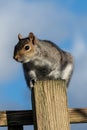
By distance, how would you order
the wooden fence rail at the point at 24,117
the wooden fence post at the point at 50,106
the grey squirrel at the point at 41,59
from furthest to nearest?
the grey squirrel at the point at 41,59, the wooden fence rail at the point at 24,117, the wooden fence post at the point at 50,106

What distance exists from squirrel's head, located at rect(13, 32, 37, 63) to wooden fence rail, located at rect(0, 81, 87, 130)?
293cm

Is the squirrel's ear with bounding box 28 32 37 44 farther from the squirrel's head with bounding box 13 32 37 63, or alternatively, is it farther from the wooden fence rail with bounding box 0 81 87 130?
the wooden fence rail with bounding box 0 81 87 130

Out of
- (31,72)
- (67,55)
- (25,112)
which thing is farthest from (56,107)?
(67,55)

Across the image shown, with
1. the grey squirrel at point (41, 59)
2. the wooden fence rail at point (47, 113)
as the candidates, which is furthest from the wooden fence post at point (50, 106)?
the grey squirrel at point (41, 59)

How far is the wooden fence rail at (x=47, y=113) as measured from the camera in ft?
9.66

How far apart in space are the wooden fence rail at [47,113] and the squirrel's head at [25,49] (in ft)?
9.62

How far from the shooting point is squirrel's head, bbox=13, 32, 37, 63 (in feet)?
20.3

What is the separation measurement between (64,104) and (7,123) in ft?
1.50

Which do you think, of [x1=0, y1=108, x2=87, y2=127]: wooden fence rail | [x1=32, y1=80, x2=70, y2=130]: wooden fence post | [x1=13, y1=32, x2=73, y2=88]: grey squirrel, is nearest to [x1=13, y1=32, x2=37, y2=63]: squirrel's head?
[x1=13, y1=32, x2=73, y2=88]: grey squirrel

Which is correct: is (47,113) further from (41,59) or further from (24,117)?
(41,59)

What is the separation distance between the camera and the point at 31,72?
19.7ft

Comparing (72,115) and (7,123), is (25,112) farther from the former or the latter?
(72,115)

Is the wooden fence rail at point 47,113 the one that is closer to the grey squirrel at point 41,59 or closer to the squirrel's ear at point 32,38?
the grey squirrel at point 41,59

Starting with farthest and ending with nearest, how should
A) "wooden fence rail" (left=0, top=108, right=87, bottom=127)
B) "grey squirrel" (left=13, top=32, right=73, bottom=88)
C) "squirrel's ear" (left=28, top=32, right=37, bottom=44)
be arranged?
"squirrel's ear" (left=28, top=32, right=37, bottom=44), "grey squirrel" (left=13, top=32, right=73, bottom=88), "wooden fence rail" (left=0, top=108, right=87, bottom=127)
